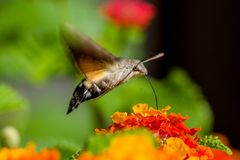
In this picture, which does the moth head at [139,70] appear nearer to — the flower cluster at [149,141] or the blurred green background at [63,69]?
the flower cluster at [149,141]

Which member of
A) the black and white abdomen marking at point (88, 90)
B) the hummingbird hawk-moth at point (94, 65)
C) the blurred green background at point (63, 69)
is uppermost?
the hummingbird hawk-moth at point (94, 65)

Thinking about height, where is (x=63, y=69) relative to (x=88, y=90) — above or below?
below

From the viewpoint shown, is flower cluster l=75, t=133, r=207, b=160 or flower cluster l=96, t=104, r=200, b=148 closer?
flower cluster l=75, t=133, r=207, b=160

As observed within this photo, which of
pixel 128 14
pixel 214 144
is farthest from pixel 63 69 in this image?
pixel 214 144

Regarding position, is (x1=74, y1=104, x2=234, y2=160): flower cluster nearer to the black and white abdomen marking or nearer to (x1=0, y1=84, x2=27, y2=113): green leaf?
the black and white abdomen marking

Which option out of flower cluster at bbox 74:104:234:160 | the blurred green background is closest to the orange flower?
flower cluster at bbox 74:104:234:160

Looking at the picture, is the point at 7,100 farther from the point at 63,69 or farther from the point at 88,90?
the point at 63,69

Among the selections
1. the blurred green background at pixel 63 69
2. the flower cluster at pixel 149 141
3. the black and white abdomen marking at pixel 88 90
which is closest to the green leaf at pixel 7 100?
the black and white abdomen marking at pixel 88 90
